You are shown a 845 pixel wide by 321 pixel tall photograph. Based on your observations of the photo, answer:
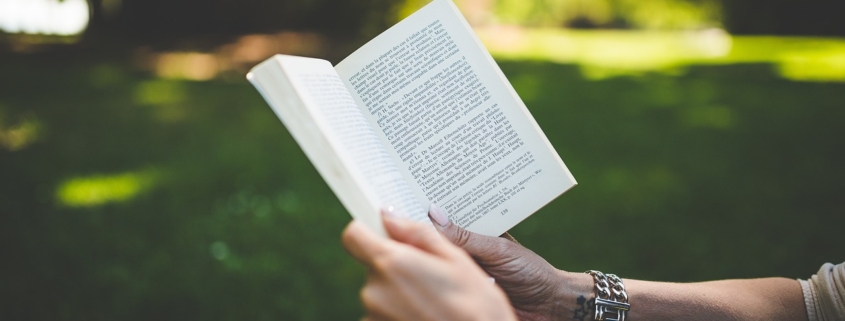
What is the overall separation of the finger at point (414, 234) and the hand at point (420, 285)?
1cm

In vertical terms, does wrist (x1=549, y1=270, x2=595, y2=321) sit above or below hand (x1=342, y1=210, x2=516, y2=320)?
below

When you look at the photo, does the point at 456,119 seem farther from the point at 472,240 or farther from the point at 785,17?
the point at 785,17

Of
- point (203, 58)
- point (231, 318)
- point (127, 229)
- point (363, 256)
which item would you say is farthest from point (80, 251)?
point (203, 58)

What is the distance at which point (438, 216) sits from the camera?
4.76ft

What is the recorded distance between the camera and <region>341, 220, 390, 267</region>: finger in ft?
3.34

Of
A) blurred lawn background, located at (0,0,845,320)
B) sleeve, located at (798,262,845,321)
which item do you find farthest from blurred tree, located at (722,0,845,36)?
sleeve, located at (798,262,845,321)

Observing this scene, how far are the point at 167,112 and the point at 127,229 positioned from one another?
3.71 meters

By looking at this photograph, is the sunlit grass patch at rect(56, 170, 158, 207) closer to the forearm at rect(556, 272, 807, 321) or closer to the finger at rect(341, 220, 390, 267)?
the forearm at rect(556, 272, 807, 321)

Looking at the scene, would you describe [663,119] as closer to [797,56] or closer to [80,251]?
[80,251]

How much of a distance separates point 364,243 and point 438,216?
0.44 metres

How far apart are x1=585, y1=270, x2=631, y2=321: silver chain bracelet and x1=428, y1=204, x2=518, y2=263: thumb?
0.95 ft

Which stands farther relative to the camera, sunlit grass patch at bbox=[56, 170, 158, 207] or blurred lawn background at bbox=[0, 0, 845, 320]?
sunlit grass patch at bbox=[56, 170, 158, 207]

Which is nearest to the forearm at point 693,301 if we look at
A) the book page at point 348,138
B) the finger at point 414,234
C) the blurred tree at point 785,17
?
the book page at point 348,138

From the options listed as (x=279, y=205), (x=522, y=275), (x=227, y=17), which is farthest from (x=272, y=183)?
(x=227, y=17)
